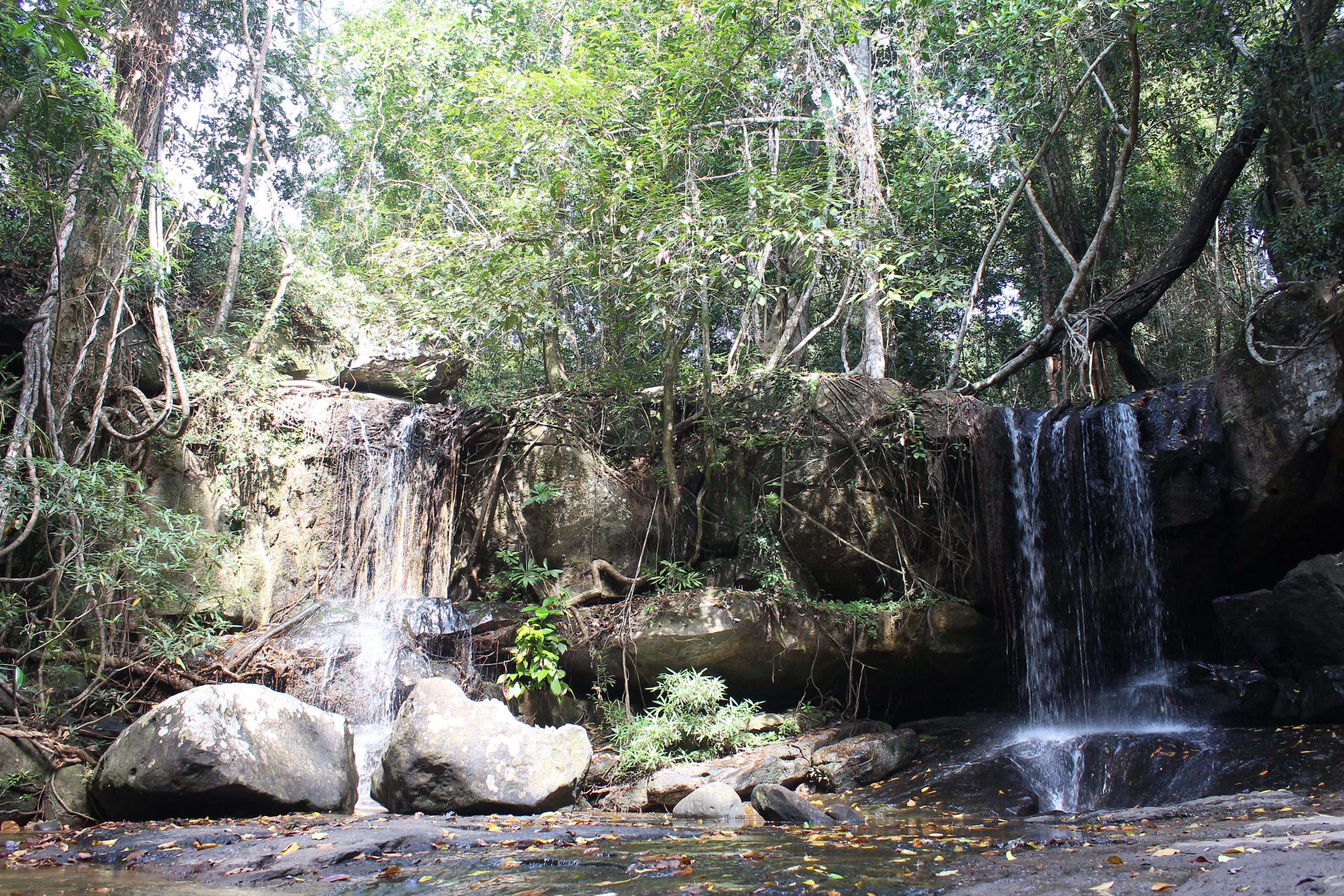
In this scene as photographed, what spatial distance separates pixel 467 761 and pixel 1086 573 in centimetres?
667

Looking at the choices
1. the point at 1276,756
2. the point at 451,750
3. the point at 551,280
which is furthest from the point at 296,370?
the point at 1276,756

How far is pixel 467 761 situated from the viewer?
5586 millimetres

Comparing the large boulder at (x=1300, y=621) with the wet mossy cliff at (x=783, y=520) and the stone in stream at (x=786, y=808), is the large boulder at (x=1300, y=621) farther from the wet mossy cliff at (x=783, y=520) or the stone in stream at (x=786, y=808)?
the stone in stream at (x=786, y=808)

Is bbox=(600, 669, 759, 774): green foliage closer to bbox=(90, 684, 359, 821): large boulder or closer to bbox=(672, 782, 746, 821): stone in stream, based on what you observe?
bbox=(672, 782, 746, 821): stone in stream

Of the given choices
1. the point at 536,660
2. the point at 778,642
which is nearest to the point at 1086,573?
→ the point at 778,642

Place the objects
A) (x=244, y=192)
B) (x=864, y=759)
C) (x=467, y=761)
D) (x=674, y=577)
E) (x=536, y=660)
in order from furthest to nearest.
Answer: (x=244, y=192) → (x=674, y=577) → (x=536, y=660) → (x=864, y=759) → (x=467, y=761)

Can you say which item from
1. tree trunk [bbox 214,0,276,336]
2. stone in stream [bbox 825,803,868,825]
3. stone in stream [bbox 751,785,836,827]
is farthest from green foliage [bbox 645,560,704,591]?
tree trunk [bbox 214,0,276,336]

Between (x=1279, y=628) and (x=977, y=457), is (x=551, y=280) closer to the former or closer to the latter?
(x=977, y=457)

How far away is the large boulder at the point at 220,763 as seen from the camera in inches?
196

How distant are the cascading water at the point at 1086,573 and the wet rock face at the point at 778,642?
2.18 ft

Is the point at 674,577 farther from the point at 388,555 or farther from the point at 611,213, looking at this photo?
the point at 611,213

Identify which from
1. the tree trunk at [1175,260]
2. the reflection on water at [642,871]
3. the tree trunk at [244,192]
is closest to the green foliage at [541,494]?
the reflection on water at [642,871]

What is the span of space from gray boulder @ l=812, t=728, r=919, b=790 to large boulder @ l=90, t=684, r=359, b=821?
377 cm

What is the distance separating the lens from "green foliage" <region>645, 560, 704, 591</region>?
8461 millimetres
